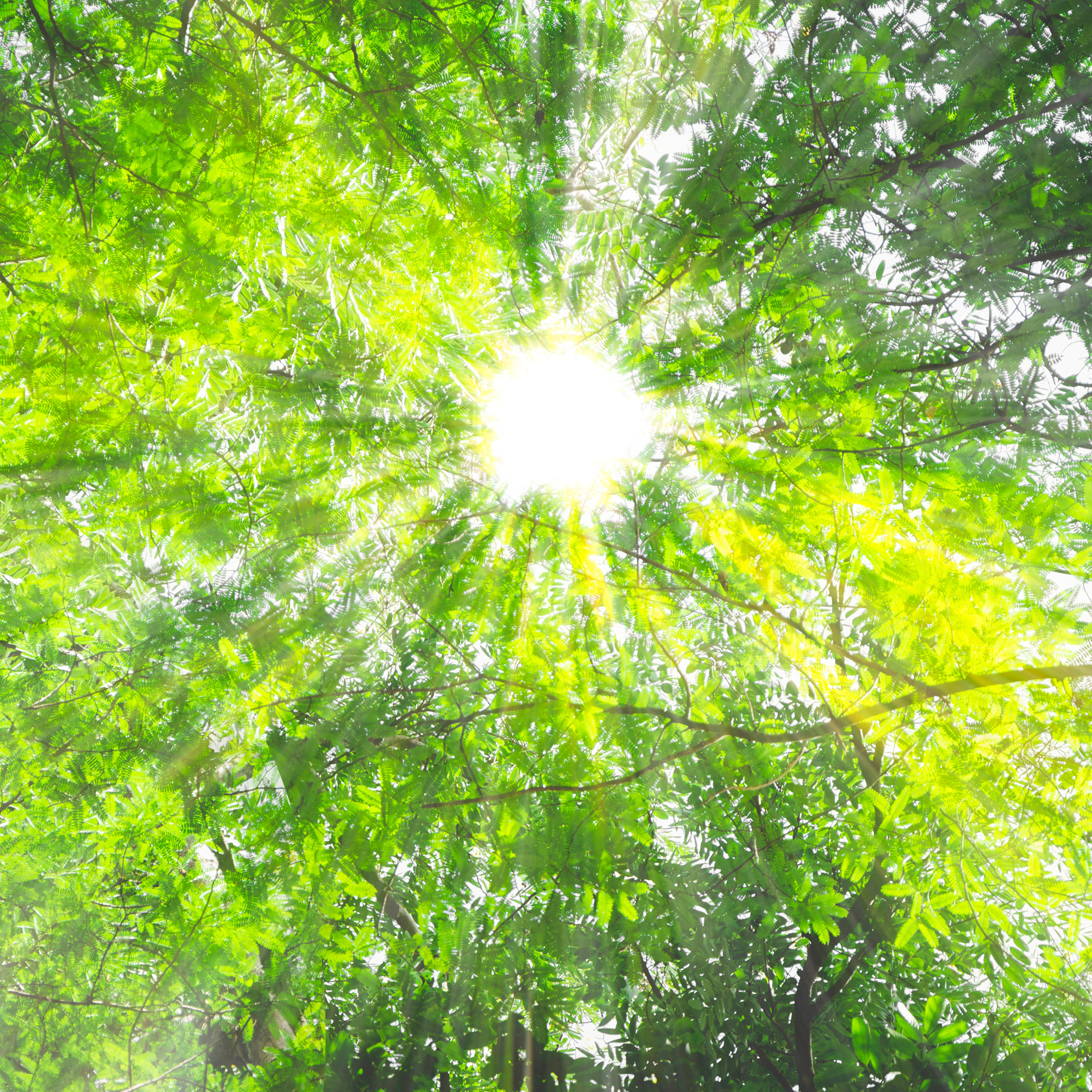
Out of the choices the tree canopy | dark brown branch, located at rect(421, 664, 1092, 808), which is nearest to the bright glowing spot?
the tree canopy

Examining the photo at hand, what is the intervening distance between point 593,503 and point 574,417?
298mm

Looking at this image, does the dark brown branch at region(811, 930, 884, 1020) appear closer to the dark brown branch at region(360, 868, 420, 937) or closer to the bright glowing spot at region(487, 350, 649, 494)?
the dark brown branch at region(360, 868, 420, 937)

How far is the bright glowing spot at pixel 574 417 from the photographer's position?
2176mm

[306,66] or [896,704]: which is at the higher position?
[306,66]

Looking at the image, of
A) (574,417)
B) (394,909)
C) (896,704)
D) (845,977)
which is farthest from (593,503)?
(394,909)

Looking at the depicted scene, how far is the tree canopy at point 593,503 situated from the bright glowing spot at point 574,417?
8 cm

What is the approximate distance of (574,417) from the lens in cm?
217

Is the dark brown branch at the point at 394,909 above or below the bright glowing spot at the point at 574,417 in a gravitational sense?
below

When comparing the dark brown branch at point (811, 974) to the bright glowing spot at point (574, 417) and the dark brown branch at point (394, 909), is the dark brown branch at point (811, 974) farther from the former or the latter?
the bright glowing spot at point (574, 417)

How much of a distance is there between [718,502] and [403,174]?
4.52 feet

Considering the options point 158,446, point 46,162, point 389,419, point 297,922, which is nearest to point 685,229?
point 389,419

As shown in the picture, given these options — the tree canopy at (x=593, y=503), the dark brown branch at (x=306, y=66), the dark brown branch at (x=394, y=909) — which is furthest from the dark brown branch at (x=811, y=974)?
the dark brown branch at (x=306, y=66)

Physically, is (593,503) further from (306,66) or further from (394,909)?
(394,909)

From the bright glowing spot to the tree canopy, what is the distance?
0.08 metres
